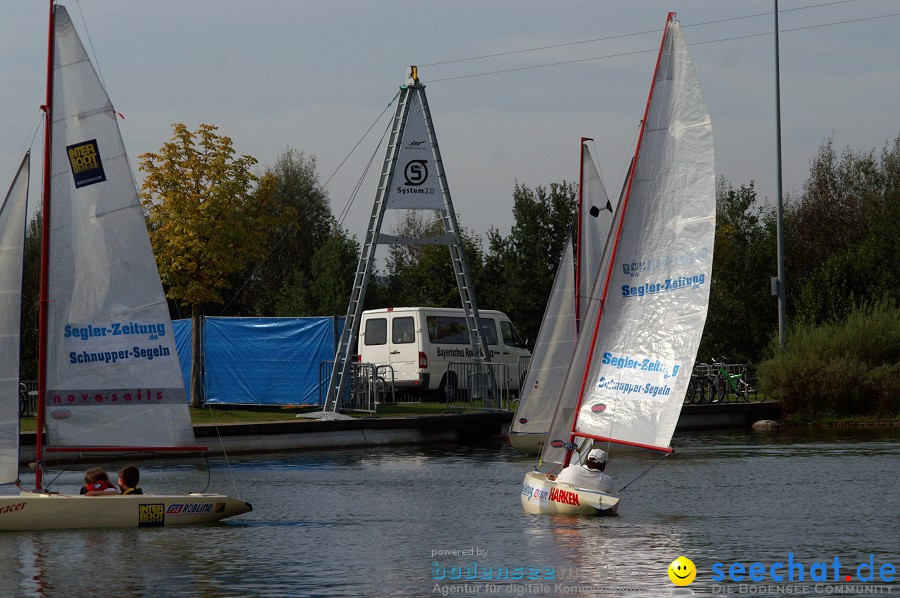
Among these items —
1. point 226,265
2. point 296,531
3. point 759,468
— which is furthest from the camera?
point 226,265

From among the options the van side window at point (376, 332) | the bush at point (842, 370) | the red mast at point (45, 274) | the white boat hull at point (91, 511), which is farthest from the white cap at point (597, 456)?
the bush at point (842, 370)

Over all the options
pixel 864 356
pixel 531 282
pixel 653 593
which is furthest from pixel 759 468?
pixel 531 282

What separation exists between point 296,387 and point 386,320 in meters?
3.75

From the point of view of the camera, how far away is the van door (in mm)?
36406

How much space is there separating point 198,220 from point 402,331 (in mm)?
6490

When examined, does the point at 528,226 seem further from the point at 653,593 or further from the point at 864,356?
the point at 653,593

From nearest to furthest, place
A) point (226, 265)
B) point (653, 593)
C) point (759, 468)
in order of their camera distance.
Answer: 1. point (653, 593)
2. point (759, 468)
3. point (226, 265)

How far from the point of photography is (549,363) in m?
24.9

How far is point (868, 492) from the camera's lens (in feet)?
63.8

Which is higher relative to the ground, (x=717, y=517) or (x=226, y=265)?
(x=226, y=265)

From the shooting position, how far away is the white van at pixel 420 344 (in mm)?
34875

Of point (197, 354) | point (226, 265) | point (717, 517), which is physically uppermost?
point (226, 265)

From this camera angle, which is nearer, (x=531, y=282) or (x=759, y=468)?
(x=759, y=468)

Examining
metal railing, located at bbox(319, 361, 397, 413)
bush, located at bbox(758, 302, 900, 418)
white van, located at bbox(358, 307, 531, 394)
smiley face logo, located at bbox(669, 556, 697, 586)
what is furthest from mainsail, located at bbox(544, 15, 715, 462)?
bush, located at bbox(758, 302, 900, 418)
